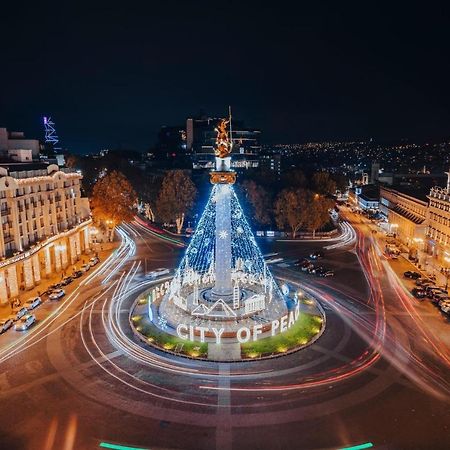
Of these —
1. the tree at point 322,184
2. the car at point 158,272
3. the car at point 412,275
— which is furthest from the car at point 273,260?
the tree at point 322,184

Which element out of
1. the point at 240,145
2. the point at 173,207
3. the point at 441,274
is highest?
the point at 240,145

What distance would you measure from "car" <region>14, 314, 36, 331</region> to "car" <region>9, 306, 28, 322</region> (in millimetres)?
1082

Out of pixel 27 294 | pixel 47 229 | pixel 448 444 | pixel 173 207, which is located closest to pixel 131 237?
pixel 173 207

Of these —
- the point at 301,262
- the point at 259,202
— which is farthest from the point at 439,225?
the point at 259,202

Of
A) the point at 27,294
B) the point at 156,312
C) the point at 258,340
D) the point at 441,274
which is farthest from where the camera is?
the point at 441,274

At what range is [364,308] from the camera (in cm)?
4753

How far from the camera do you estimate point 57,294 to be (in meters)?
51.6

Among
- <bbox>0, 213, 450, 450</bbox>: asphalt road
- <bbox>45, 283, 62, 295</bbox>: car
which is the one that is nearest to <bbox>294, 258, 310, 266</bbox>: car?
<bbox>0, 213, 450, 450</bbox>: asphalt road

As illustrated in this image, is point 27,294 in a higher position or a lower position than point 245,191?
lower

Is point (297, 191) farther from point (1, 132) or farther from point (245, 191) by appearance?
point (1, 132)

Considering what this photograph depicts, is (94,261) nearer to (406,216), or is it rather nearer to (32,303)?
(32,303)

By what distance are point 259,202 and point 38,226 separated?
4762cm

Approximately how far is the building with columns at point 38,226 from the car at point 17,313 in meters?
3.33

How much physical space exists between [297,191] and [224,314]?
49911 mm
